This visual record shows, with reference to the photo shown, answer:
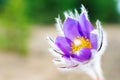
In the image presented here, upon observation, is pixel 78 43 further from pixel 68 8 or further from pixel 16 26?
pixel 68 8

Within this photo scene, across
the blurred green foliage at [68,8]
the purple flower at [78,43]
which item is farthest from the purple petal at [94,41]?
the blurred green foliage at [68,8]

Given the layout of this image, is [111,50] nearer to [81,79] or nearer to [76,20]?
[81,79]

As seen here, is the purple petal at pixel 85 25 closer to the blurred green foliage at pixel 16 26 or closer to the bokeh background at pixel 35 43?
the bokeh background at pixel 35 43

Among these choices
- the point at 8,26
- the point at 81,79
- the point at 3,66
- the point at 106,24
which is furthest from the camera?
the point at 106,24

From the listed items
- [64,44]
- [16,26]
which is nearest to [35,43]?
[16,26]

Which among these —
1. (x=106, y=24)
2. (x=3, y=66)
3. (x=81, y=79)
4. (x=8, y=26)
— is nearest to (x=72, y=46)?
(x=81, y=79)

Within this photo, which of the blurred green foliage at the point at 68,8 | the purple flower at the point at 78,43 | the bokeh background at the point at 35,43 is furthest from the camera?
the blurred green foliage at the point at 68,8
